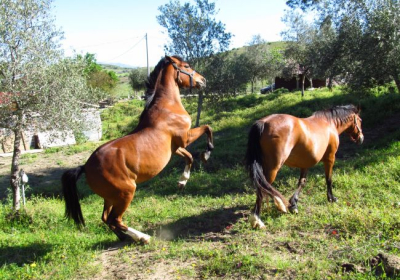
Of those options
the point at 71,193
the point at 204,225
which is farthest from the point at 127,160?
the point at 204,225

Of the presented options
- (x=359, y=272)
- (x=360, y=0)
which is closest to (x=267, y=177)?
(x=359, y=272)

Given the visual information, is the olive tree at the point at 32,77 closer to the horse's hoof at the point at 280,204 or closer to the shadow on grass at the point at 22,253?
the shadow on grass at the point at 22,253

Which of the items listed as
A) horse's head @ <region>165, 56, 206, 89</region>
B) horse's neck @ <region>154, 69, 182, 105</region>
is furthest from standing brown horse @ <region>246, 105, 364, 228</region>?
horse's neck @ <region>154, 69, 182, 105</region>

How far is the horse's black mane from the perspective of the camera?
6.81 meters

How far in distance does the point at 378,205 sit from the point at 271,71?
111ft

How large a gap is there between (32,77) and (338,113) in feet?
20.7

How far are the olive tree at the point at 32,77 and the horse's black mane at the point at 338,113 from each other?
5.23 m

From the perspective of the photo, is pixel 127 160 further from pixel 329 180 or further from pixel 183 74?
pixel 329 180

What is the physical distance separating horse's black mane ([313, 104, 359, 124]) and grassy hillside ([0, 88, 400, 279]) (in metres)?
1.32

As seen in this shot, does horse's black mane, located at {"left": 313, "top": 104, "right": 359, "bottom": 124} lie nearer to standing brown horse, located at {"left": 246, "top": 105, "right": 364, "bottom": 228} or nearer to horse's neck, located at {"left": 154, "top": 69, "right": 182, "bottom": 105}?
standing brown horse, located at {"left": 246, "top": 105, "right": 364, "bottom": 228}

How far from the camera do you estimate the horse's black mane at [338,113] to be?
268 inches

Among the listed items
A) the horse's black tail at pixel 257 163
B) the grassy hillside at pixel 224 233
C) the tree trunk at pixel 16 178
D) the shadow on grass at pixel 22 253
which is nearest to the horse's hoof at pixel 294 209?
the grassy hillside at pixel 224 233

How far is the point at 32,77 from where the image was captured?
21.1ft

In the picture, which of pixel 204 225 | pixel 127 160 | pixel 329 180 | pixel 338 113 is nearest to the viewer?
pixel 127 160
